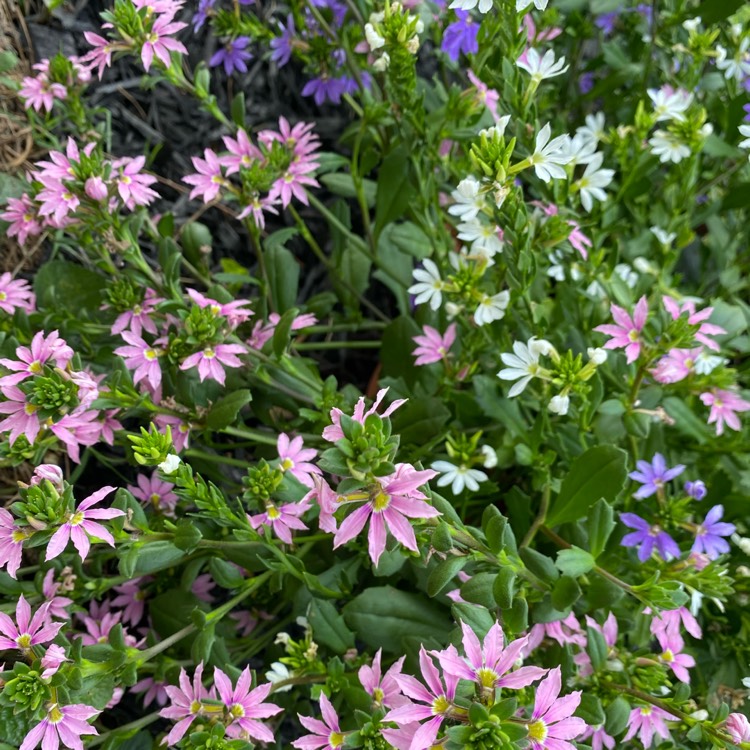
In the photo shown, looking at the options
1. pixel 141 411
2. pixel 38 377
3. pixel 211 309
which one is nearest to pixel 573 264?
pixel 211 309

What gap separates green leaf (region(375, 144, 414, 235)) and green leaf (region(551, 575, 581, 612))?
1159 mm

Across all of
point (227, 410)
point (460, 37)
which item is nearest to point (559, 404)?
point (227, 410)

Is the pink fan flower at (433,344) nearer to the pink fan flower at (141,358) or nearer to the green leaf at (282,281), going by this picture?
the green leaf at (282,281)

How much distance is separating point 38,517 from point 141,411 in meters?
0.46

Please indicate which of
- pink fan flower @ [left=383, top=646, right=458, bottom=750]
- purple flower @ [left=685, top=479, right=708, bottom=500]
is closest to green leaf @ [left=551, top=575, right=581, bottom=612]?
pink fan flower @ [left=383, top=646, right=458, bottom=750]

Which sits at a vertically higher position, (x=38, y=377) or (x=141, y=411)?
(x=38, y=377)

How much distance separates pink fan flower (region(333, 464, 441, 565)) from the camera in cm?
118

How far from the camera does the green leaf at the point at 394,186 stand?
225 centimetres

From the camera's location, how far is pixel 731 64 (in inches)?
91.7

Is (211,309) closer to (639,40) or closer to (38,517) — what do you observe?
(38,517)

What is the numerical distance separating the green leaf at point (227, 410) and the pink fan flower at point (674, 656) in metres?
1.10

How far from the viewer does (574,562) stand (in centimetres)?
160

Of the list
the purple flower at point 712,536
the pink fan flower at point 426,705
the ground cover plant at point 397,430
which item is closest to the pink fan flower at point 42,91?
the ground cover plant at point 397,430

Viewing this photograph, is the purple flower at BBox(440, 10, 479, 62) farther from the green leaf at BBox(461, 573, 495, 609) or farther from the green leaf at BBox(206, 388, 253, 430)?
the green leaf at BBox(461, 573, 495, 609)
